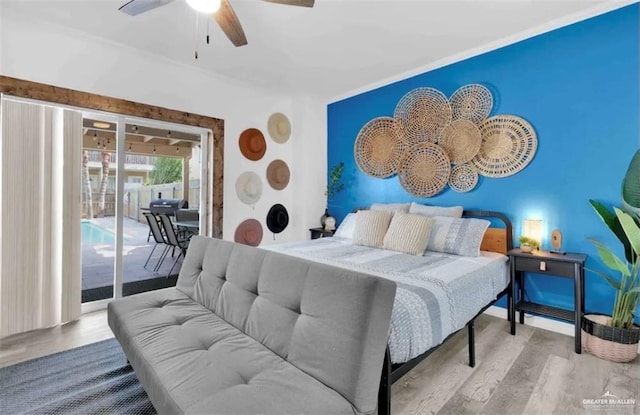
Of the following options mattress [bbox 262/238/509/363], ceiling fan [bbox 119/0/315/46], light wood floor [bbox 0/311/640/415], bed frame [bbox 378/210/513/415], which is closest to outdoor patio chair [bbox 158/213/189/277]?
light wood floor [bbox 0/311/640/415]

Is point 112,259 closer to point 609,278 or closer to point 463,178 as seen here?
point 463,178

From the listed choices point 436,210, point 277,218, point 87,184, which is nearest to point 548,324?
point 436,210

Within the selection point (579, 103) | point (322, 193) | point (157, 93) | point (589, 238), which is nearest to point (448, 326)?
point (589, 238)

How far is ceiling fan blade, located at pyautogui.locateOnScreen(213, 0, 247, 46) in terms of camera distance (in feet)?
6.27

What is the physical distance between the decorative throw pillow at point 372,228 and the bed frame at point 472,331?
879 millimetres

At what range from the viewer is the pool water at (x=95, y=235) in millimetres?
3035

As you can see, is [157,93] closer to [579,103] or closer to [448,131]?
[448,131]

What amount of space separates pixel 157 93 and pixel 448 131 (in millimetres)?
3259

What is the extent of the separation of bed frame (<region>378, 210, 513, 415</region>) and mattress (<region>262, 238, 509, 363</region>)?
2.0 inches

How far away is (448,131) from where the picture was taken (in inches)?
129

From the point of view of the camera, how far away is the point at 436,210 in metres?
3.19

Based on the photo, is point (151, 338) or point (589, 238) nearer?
point (151, 338)

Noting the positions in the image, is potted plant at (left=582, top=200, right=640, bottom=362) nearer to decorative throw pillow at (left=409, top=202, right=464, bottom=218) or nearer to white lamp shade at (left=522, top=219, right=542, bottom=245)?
white lamp shade at (left=522, top=219, right=542, bottom=245)

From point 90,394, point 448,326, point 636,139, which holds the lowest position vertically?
point 90,394
